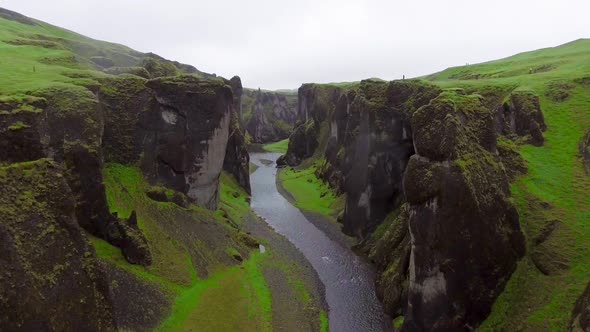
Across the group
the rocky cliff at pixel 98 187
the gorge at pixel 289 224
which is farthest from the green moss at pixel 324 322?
the rocky cliff at pixel 98 187

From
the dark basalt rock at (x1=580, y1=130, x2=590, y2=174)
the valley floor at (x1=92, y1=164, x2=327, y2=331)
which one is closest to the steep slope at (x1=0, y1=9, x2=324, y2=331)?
the valley floor at (x1=92, y1=164, x2=327, y2=331)

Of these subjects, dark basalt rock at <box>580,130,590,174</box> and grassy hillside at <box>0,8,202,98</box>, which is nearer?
grassy hillside at <box>0,8,202,98</box>

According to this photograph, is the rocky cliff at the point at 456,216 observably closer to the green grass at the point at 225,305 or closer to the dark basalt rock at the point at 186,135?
the green grass at the point at 225,305

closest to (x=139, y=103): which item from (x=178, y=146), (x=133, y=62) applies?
(x=178, y=146)

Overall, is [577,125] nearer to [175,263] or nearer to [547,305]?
[547,305]

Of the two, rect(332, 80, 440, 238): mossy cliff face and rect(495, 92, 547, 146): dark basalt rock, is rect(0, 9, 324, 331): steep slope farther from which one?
rect(495, 92, 547, 146): dark basalt rock

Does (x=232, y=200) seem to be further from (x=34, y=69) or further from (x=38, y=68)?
(x=34, y=69)
